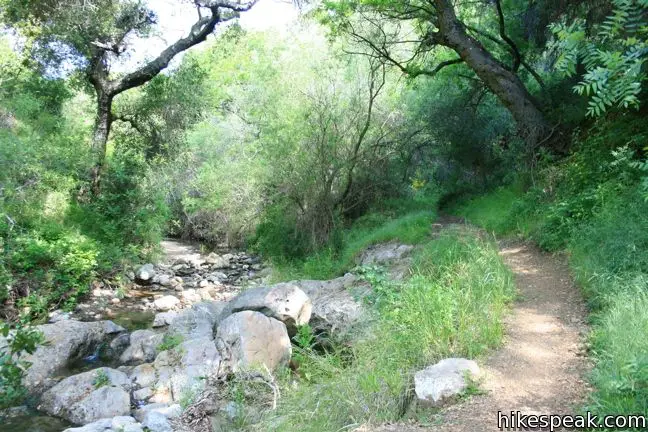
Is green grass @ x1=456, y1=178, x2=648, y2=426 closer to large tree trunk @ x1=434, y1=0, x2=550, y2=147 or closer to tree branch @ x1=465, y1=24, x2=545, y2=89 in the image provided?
large tree trunk @ x1=434, y1=0, x2=550, y2=147

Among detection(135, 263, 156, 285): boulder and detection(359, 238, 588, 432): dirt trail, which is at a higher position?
detection(359, 238, 588, 432): dirt trail

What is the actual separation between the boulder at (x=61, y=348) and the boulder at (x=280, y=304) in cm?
266

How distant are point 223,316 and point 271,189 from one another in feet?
22.5

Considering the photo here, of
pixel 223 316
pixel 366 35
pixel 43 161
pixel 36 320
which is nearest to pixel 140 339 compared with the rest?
pixel 223 316

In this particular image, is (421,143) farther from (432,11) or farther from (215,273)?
(215,273)

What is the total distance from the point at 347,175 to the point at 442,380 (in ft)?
34.5

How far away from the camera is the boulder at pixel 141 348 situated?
8.90 meters

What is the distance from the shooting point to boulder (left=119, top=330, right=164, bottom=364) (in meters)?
8.90

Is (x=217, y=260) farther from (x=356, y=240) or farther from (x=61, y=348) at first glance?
(x=61, y=348)

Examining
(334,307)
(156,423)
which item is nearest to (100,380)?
(156,423)

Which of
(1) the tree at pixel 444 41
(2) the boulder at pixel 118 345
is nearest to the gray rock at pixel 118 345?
(2) the boulder at pixel 118 345

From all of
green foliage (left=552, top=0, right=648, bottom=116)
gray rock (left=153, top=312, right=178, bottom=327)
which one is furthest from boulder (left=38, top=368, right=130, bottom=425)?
green foliage (left=552, top=0, right=648, bottom=116)

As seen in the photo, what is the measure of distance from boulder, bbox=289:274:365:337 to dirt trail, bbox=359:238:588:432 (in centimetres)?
216

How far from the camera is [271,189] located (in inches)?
607
